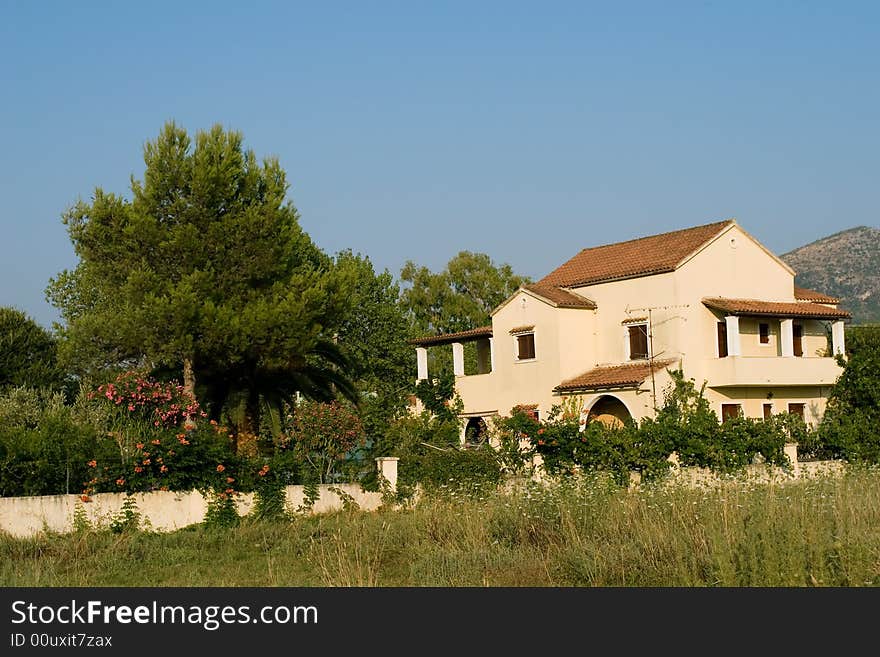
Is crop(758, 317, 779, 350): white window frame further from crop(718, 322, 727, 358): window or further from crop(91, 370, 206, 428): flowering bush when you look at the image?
crop(91, 370, 206, 428): flowering bush

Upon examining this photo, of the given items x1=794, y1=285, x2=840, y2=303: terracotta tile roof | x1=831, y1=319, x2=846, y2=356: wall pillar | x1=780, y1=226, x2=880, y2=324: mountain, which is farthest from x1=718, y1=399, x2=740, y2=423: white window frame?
x1=780, y1=226, x2=880, y2=324: mountain

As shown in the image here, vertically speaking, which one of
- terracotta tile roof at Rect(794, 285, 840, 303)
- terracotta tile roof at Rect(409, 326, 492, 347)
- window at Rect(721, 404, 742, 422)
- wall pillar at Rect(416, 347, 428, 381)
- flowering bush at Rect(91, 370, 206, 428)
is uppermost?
terracotta tile roof at Rect(794, 285, 840, 303)

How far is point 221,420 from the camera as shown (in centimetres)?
2759

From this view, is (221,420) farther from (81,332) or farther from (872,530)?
(872,530)

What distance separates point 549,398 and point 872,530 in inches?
943

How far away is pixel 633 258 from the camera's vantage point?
3572cm

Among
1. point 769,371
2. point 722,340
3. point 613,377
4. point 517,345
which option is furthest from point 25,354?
point 769,371

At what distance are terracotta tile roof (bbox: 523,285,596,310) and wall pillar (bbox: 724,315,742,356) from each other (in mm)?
4804

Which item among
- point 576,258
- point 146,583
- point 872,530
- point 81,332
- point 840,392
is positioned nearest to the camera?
point 872,530

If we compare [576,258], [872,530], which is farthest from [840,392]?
[872,530]

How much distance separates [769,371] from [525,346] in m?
8.03

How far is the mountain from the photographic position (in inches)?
6415

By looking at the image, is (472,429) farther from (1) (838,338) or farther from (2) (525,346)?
(1) (838,338)

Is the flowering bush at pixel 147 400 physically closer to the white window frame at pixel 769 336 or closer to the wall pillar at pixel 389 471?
the wall pillar at pixel 389 471
